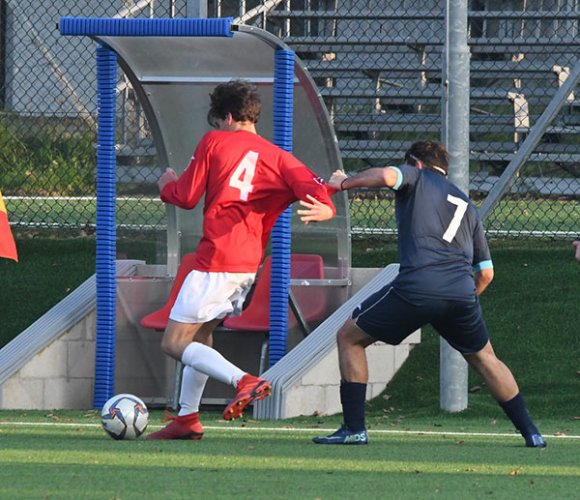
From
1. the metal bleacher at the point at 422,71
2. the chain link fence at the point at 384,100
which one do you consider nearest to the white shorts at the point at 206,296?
the chain link fence at the point at 384,100

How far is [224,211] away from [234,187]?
0.14 meters

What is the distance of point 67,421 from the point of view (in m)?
8.86

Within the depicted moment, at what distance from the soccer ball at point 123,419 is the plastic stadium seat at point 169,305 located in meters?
2.36

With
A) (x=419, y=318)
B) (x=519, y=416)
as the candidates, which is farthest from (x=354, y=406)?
(x=519, y=416)

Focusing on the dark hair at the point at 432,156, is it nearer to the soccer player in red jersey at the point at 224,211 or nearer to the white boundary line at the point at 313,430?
the soccer player in red jersey at the point at 224,211

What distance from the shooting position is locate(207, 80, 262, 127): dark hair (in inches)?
301

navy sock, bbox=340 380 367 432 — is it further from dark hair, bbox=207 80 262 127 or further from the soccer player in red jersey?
dark hair, bbox=207 80 262 127

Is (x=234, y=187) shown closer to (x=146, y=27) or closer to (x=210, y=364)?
(x=210, y=364)

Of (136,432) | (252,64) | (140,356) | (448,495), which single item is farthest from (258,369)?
(448,495)

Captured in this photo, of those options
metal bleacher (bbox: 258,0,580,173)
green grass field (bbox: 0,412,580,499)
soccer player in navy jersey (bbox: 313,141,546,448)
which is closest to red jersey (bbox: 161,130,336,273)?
soccer player in navy jersey (bbox: 313,141,546,448)

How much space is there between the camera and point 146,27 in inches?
367

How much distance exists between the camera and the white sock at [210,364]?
7.39m

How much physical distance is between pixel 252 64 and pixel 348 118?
552 cm

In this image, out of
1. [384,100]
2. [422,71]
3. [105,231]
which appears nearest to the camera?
[105,231]
